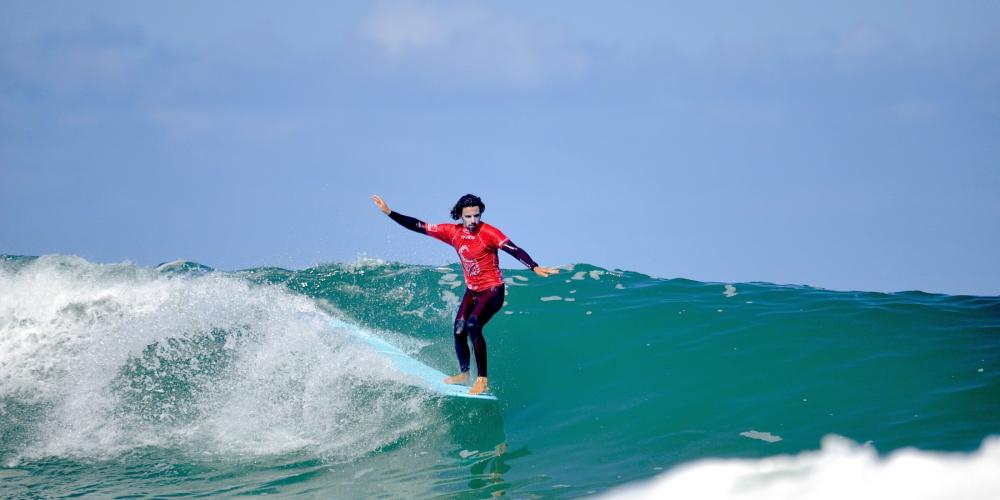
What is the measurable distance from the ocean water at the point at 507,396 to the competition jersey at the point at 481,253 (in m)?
1.10

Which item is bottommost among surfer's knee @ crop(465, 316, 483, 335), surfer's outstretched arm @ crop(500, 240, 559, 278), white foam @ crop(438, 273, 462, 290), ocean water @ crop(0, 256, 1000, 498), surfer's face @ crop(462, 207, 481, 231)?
ocean water @ crop(0, 256, 1000, 498)

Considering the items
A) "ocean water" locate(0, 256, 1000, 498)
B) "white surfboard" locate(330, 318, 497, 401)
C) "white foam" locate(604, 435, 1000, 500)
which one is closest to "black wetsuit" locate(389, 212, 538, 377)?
"white surfboard" locate(330, 318, 497, 401)

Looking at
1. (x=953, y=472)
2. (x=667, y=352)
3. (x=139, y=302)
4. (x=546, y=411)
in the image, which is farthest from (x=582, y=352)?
(x=139, y=302)

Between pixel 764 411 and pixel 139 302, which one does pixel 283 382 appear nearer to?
pixel 139 302

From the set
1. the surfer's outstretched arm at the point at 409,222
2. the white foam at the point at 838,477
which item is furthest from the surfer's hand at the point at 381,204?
the white foam at the point at 838,477

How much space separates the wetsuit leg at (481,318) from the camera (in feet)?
23.7

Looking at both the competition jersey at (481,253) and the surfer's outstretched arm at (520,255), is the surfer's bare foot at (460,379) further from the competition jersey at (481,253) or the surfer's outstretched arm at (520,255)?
the surfer's outstretched arm at (520,255)

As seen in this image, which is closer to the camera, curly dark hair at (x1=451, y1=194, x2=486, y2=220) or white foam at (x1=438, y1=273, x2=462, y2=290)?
curly dark hair at (x1=451, y1=194, x2=486, y2=220)

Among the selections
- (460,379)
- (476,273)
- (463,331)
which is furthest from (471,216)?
(460,379)

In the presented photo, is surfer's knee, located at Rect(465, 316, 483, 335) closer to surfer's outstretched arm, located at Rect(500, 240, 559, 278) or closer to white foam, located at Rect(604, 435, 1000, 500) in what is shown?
surfer's outstretched arm, located at Rect(500, 240, 559, 278)

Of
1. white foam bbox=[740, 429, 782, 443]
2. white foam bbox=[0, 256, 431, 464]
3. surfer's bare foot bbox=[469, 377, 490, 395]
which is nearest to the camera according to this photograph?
white foam bbox=[740, 429, 782, 443]

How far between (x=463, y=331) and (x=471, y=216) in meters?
1.03

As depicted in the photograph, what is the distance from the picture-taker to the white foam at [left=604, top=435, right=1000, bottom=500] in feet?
17.2

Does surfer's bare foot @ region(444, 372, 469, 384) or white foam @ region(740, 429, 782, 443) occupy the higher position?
surfer's bare foot @ region(444, 372, 469, 384)
